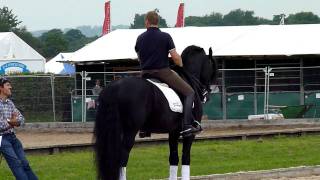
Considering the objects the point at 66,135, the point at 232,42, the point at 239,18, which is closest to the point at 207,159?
the point at 66,135

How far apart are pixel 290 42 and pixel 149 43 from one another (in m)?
23.2

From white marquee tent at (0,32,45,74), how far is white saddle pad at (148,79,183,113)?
34.9 meters

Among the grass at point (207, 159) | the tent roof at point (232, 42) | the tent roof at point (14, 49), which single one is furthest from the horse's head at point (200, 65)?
the tent roof at point (14, 49)

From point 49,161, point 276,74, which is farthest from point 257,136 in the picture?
point 276,74

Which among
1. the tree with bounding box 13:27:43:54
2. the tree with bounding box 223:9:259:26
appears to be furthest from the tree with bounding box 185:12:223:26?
the tree with bounding box 13:27:43:54

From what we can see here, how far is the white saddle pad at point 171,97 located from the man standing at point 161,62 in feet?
0.34

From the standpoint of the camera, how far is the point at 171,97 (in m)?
12.3

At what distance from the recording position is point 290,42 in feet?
115

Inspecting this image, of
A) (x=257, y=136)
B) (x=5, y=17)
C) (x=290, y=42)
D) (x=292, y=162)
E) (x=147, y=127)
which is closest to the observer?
(x=147, y=127)

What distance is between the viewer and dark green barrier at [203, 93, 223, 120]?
104 ft

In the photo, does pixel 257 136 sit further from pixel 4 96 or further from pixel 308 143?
pixel 4 96

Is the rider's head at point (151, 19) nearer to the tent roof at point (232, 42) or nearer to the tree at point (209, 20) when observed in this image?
the tent roof at point (232, 42)

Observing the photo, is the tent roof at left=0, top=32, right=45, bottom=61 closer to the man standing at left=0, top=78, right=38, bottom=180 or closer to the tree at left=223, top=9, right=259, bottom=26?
the man standing at left=0, top=78, right=38, bottom=180

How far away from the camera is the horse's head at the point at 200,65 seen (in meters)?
13.5
